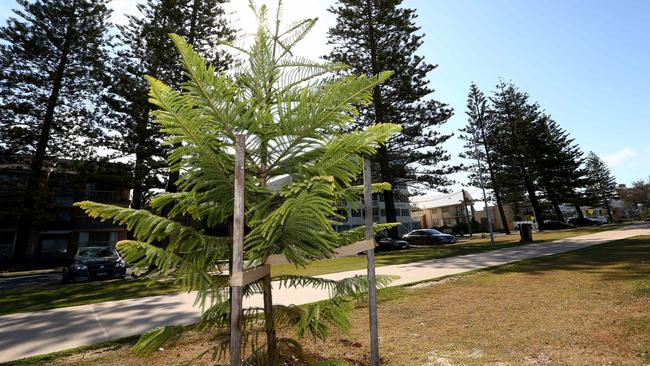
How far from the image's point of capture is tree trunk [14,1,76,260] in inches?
826

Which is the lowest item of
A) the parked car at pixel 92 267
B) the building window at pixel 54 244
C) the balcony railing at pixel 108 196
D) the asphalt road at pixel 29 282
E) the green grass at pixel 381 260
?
the asphalt road at pixel 29 282

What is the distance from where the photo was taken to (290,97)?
222cm

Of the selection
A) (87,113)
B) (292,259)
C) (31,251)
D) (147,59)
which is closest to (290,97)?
(292,259)

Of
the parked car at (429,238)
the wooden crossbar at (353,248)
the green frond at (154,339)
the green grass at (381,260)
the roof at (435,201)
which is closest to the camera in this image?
the green frond at (154,339)

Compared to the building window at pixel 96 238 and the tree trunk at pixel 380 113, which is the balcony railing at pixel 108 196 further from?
the tree trunk at pixel 380 113

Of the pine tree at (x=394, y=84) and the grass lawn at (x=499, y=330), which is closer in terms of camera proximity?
the grass lawn at (x=499, y=330)

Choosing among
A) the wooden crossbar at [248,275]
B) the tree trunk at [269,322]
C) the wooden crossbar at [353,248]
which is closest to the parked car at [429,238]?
Answer: the wooden crossbar at [353,248]

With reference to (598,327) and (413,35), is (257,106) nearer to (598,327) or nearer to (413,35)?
(598,327)

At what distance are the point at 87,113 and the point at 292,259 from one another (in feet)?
87.8

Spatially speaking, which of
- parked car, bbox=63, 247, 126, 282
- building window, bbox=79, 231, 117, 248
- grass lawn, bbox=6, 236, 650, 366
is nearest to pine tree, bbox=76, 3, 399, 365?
grass lawn, bbox=6, 236, 650, 366

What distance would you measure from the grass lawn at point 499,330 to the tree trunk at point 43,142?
23563 mm

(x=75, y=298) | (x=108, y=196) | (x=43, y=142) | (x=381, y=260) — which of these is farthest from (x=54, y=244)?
(x=381, y=260)

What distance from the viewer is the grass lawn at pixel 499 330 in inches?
128

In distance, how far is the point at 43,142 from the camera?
21422mm
